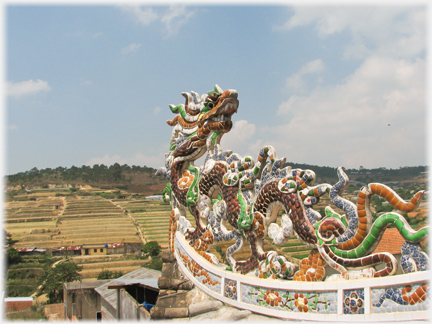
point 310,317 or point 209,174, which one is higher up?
point 209,174

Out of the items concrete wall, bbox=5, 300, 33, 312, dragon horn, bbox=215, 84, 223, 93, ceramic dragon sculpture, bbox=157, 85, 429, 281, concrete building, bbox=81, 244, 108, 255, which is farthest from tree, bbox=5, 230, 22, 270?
dragon horn, bbox=215, 84, 223, 93

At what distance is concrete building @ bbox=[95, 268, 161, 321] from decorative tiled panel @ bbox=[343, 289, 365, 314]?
496cm

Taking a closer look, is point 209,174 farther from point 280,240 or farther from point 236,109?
point 280,240

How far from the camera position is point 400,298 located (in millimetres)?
3789

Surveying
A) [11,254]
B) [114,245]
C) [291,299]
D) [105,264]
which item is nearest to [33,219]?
[11,254]

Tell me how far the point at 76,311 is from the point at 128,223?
2973 cm

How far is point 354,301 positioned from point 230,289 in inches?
79.7

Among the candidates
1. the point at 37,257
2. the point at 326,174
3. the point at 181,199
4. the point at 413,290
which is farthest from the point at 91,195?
the point at 413,290

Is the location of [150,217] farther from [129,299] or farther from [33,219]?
[129,299]

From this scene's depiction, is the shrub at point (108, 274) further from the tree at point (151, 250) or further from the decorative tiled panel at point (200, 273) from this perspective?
the decorative tiled panel at point (200, 273)

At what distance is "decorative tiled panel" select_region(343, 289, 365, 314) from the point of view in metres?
4.06

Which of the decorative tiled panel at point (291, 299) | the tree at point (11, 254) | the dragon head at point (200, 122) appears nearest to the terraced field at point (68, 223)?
the tree at point (11, 254)

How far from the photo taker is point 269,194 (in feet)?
16.8

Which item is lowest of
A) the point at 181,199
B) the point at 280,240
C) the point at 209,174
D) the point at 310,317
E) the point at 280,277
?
the point at 310,317
